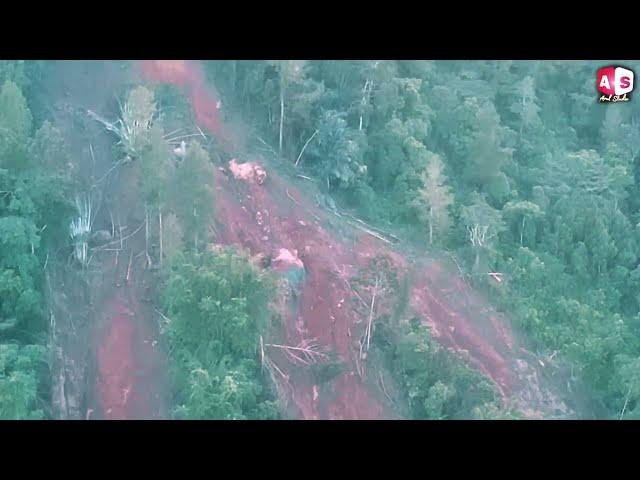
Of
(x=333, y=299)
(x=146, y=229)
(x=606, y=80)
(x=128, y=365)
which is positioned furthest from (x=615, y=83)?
(x=128, y=365)

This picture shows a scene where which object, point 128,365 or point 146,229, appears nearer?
point 128,365

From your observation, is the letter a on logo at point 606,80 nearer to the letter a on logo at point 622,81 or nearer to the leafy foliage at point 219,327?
the letter a on logo at point 622,81

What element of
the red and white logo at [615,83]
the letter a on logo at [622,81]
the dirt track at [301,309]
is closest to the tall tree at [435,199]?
the dirt track at [301,309]

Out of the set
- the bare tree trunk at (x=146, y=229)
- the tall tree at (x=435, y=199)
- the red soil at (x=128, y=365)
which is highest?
the tall tree at (x=435, y=199)

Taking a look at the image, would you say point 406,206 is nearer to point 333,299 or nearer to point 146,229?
point 333,299

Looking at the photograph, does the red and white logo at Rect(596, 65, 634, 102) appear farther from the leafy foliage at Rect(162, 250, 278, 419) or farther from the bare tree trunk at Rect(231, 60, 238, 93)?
the leafy foliage at Rect(162, 250, 278, 419)
